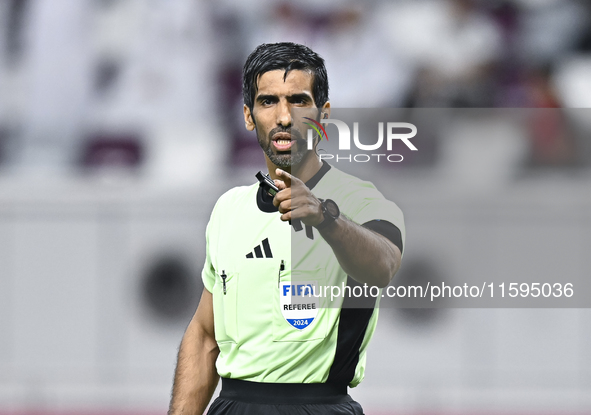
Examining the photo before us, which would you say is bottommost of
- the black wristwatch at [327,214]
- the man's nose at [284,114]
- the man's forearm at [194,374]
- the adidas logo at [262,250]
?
the man's forearm at [194,374]

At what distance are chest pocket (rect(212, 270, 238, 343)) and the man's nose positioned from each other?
0.44 meters

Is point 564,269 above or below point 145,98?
below

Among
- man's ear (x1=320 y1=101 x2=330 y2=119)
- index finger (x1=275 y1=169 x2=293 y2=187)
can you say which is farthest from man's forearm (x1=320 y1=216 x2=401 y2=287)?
man's ear (x1=320 y1=101 x2=330 y2=119)

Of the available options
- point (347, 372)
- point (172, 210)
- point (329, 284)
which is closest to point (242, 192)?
point (329, 284)

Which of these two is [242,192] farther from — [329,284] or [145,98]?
[145,98]

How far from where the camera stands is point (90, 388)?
21.1ft

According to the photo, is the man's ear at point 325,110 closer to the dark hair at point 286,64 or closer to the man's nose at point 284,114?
the dark hair at point 286,64

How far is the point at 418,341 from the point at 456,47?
257 cm

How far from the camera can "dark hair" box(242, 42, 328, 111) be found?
2340 mm

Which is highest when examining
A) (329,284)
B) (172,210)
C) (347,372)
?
(172,210)

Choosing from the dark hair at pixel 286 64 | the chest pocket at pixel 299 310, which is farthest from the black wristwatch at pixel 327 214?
the dark hair at pixel 286 64

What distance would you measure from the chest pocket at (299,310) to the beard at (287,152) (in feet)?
0.97

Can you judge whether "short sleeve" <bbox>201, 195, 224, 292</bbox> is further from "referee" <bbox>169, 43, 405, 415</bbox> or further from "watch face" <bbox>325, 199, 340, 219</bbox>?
"watch face" <bbox>325, 199, 340, 219</bbox>

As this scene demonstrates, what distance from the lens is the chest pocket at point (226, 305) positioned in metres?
2.36
